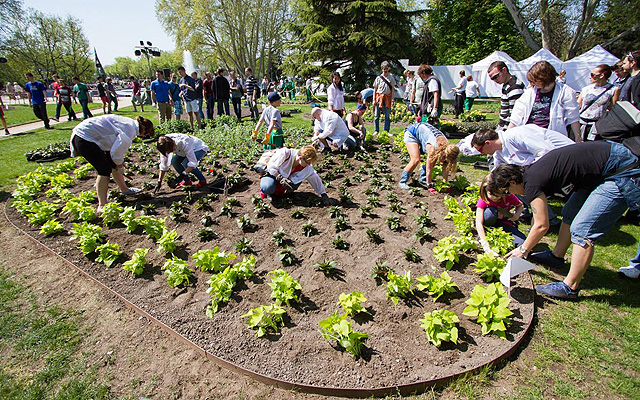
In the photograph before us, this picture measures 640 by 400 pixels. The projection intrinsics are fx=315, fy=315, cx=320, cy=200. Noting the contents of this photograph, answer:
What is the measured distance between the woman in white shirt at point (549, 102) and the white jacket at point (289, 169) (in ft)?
9.88

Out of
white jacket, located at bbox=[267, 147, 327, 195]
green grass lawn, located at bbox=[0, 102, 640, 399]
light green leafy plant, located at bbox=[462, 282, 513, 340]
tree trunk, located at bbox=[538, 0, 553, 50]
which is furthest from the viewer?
tree trunk, located at bbox=[538, 0, 553, 50]

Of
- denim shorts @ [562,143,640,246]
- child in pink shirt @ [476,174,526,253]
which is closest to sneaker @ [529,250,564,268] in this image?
child in pink shirt @ [476,174,526,253]

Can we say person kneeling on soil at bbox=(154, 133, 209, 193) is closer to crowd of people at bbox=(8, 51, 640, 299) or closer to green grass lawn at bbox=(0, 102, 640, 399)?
crowd of people at bbox=(8, 51, 640, 299)

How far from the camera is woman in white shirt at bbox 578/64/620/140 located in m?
5.06

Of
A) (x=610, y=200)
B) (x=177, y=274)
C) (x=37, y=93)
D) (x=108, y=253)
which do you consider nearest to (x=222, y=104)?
(x=37, y=93)

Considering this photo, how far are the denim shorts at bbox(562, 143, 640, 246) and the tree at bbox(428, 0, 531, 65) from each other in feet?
107

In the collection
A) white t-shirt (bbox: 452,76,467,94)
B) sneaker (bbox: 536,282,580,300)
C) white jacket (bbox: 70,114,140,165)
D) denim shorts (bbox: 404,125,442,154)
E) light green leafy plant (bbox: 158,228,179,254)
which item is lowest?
sneaker (bbox: 536,282,580,300)

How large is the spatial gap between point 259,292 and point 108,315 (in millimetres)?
1507

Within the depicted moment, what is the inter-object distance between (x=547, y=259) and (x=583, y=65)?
2351 cm

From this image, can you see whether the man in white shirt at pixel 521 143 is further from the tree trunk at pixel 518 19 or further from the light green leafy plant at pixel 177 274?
the tree trunk at pixel 518 19

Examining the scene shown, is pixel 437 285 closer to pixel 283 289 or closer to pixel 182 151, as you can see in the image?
pixel 283 289

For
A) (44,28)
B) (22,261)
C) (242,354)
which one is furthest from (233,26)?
(242,354)

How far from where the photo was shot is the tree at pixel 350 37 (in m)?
19.4

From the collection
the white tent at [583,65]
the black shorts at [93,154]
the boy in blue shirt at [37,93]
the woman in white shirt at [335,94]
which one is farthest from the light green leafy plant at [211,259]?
the white tent at [583,65]
